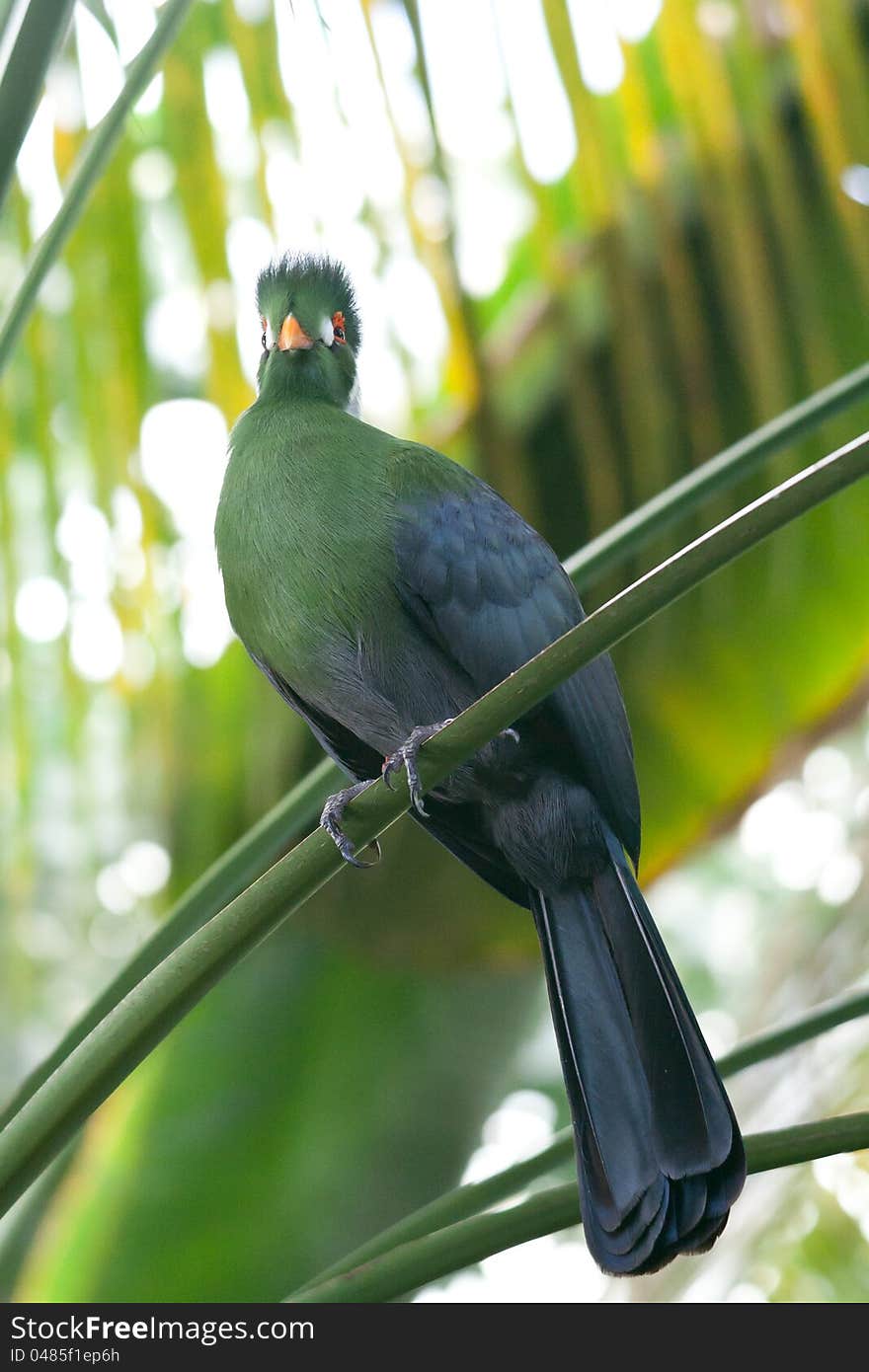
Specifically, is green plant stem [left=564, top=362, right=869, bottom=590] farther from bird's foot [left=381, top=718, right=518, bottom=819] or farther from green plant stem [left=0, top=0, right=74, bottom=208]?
green plant stem [left=0, top=0, right=74, bottom=208]

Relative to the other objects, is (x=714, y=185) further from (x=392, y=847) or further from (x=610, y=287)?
(x=392, y=847)

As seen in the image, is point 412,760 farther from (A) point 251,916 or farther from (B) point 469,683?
(A) point 251,916

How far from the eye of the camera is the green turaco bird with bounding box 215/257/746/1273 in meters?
1.49

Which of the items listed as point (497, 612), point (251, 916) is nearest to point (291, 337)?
point (497, 612)

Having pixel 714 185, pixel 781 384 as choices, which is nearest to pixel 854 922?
pixel 781 384

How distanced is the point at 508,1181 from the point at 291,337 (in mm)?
1078

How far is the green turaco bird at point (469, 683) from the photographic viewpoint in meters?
1.49

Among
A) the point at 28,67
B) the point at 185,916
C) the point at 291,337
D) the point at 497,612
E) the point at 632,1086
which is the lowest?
the point at 632,1086

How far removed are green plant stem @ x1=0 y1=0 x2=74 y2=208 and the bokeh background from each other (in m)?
0.47

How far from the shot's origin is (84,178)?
1.40 meters

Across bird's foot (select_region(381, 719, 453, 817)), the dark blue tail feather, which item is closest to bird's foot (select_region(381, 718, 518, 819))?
bird's foot (select_region(381, 719, 453, 817))

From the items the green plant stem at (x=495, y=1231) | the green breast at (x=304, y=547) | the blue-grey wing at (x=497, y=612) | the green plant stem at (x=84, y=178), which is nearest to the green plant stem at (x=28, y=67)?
the green plant stem at (x=84, y=178)

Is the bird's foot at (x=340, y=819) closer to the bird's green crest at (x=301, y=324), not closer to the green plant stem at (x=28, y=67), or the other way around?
the bird's green crest at (x=301, y=324)
